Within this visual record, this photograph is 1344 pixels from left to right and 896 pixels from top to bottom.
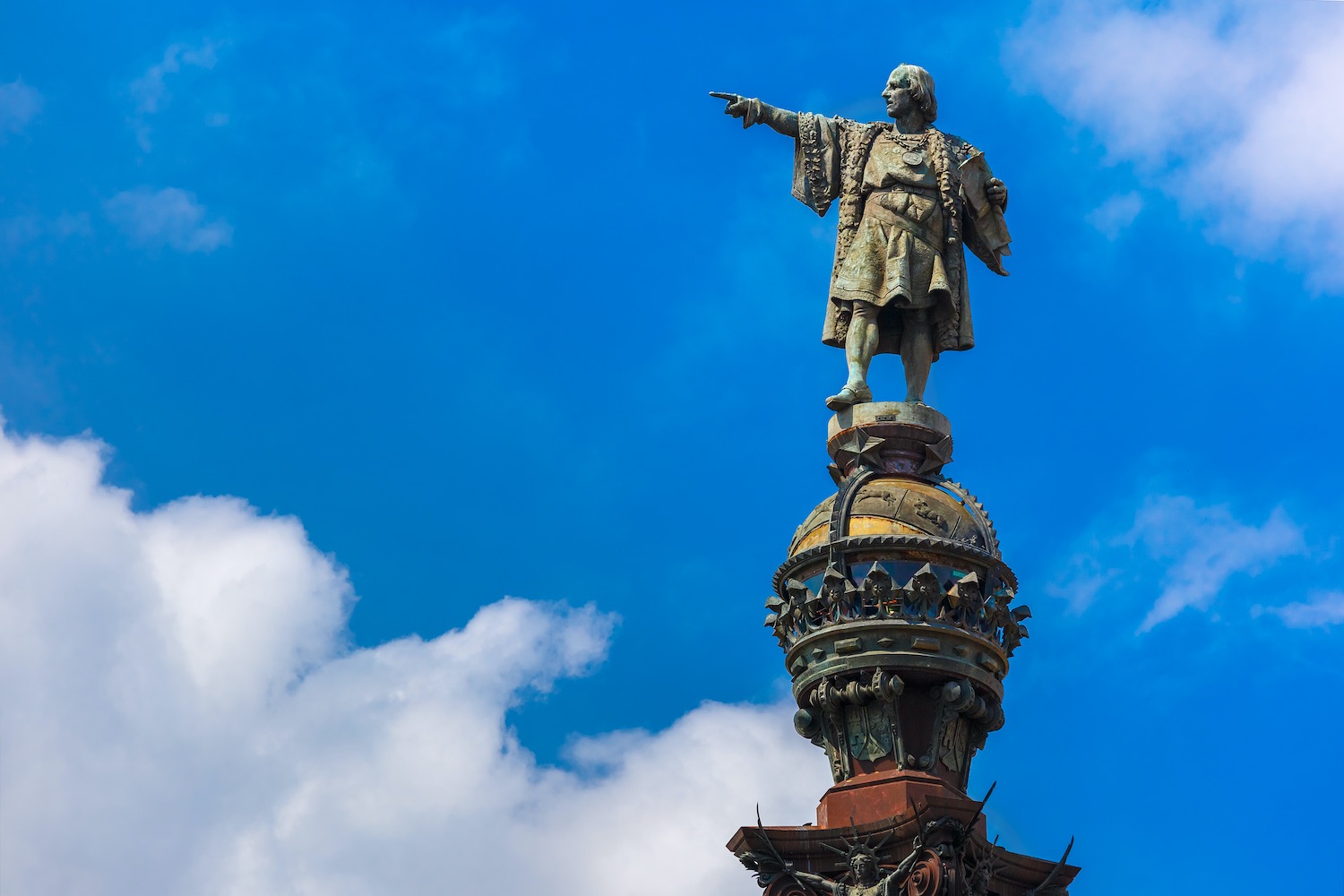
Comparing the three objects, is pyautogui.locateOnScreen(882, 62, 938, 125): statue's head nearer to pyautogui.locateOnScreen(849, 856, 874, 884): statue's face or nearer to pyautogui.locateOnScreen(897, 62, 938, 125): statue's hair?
pyautogui.locateOnScreen(897, 62, 938, 125): statue's hair

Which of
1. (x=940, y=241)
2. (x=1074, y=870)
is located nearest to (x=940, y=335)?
(x=940, y=241)

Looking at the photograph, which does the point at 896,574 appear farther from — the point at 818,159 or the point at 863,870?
the point at 818,159

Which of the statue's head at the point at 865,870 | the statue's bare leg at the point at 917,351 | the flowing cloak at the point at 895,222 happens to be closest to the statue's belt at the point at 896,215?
the flowing cloak at the point at 895,222

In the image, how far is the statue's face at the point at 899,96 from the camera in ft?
82.9

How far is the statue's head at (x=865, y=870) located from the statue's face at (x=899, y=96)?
8953mm

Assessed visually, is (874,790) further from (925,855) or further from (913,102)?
(913,102)

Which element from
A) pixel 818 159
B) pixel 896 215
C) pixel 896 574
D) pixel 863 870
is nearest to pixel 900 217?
pixel 896 215

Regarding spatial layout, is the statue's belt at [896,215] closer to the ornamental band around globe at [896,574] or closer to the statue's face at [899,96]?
the ornamental band around globe at [896,574]

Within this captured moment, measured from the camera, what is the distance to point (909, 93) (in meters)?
25.3

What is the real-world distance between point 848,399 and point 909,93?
152 inches

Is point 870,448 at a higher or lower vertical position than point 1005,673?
higher

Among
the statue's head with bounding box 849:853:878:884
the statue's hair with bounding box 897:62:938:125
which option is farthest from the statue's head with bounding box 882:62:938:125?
the statue's head with bounding box 849:853:878:884

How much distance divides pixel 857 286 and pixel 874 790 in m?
5.94

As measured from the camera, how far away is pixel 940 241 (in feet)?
81.9
